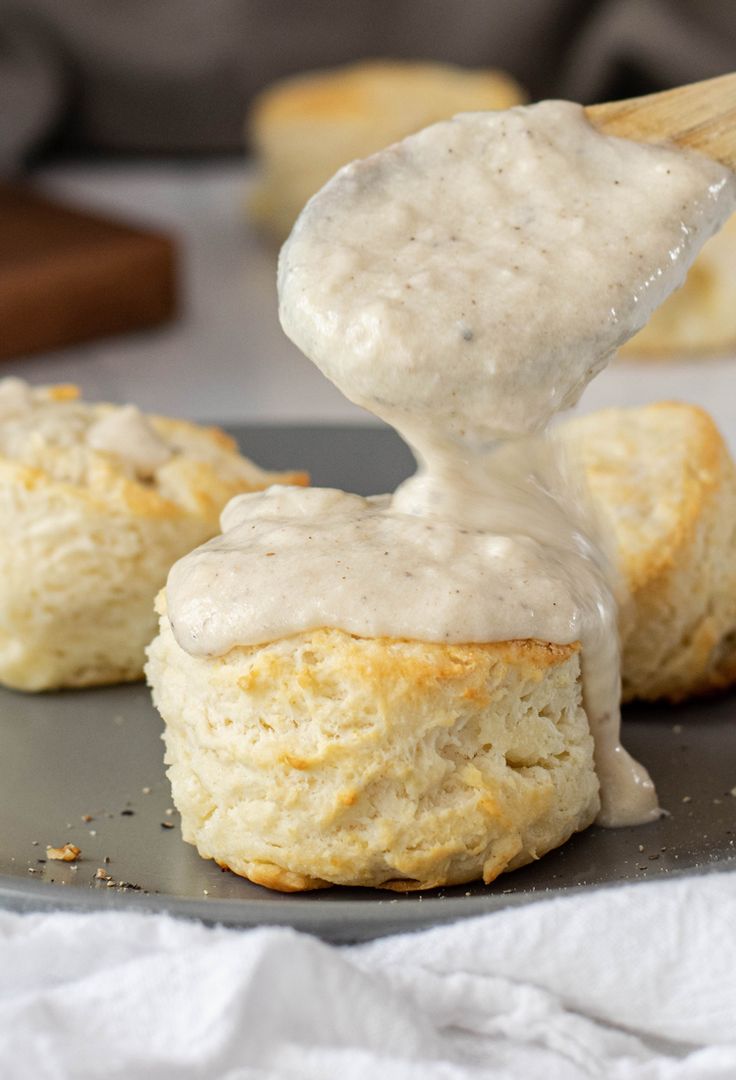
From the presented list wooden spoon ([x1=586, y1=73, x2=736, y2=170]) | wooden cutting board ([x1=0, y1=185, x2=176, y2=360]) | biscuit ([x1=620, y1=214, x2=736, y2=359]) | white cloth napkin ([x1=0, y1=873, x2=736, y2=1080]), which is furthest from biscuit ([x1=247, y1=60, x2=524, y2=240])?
white cloth napkin ([x1=0, y1=873, x2=736, y2=1080])

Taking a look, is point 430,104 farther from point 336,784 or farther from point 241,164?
point 336,784

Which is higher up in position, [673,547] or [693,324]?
[673,547]

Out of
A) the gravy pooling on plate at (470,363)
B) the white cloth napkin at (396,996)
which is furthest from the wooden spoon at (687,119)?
the white cloth napkin at (396,996)

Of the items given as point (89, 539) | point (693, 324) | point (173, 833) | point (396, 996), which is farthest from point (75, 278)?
point (396, 996)

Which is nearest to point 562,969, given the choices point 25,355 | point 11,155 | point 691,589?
point 691,589

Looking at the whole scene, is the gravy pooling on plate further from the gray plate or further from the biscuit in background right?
the biscuit in background right

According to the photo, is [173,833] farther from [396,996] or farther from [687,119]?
[687,119]

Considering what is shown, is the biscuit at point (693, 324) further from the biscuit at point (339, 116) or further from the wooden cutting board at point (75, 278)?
the wooden cutting board at point (75, 278)
